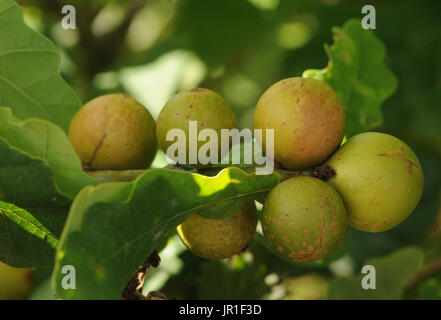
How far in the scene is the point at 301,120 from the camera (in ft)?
4.12

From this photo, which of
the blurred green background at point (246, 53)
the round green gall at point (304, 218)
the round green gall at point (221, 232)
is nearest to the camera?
the round green gall at point (304, 218)

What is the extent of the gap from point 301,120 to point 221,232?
0.32 m

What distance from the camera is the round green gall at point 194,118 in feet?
4.20

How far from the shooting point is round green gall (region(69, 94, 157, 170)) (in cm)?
130

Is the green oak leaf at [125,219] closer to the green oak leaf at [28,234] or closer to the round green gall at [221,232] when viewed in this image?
the round green gall at [221,232]

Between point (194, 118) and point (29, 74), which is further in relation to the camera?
point (29, 74)

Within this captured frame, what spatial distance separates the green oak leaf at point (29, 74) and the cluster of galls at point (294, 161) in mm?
129

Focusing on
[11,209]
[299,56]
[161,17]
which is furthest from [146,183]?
[161,17]

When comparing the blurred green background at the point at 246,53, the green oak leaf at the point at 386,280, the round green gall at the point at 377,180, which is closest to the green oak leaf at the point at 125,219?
the round green gall at the point at 377,180

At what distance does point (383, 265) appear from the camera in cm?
212

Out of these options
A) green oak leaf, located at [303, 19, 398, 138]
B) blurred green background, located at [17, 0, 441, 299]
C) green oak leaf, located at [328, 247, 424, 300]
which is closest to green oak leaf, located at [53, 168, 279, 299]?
green oak leaf, located at [303, 19, 398, 138]

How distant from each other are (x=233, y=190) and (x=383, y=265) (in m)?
1.18

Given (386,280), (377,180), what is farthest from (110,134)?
(386,280)

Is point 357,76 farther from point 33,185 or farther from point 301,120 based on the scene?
point 33,185
